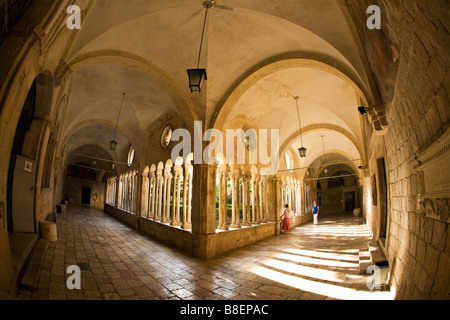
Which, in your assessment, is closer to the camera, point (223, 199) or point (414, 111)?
point (414, 111)

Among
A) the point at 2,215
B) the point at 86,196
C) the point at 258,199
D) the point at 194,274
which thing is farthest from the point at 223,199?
the point at 86,196

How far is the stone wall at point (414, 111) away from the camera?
5.07 ft

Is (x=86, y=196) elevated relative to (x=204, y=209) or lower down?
lower down

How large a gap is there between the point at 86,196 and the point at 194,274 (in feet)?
73.4

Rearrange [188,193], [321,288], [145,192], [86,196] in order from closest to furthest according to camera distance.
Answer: [321,288] → [188,193] → [145,192] → [86,196]

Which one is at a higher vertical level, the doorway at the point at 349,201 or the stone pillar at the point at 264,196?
the stone pillar at the point at 264,196

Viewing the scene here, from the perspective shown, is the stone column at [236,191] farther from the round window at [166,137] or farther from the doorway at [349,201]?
the doorway at [349,201]

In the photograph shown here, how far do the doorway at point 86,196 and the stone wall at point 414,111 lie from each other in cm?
2483

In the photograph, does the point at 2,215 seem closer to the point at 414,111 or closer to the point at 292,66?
the point at 414,111

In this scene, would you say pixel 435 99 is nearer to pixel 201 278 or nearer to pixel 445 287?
pixel 445 287

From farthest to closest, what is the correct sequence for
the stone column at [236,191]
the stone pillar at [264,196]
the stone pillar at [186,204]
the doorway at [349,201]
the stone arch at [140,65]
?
the doorway at [349,201], the stone pillar at [264,196], the stone column at [236,191], the stone pillar at [186,204], the stone arch at [140,65]

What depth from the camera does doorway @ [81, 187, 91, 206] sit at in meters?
22.3

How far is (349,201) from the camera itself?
74.3ft

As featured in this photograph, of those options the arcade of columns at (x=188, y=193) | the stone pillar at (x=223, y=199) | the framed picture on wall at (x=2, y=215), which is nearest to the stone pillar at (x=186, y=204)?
the arcade of columns at (x=188, y=193)
